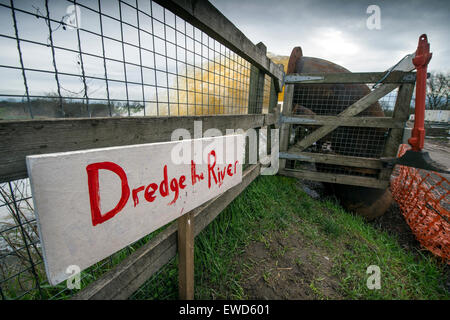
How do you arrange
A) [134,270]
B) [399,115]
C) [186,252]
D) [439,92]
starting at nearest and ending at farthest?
1. [134,270]
2. [186,252]
3. [399,115]
4. [439,92]

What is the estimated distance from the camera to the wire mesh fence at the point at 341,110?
125 inches

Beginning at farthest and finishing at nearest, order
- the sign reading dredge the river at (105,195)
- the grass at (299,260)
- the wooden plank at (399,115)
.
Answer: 1. the wooden plank at (399,115)
2. the grass at (299,260)
3. the sign reading dredge the river at (105,195)

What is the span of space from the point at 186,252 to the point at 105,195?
688 mm

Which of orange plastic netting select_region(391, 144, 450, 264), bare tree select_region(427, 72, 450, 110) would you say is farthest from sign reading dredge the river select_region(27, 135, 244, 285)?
bare tree select_region(427, 72, 450, 110)

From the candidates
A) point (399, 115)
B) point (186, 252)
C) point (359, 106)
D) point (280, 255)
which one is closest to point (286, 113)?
point (359, 106)

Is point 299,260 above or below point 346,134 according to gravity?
below

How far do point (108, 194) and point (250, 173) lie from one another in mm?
1693

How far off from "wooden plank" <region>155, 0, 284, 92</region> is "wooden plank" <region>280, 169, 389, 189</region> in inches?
81.1

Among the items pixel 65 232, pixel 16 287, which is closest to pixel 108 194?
pixel 65 232

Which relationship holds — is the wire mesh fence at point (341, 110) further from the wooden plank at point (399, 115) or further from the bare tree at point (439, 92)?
the bare tree at point (439, 92)

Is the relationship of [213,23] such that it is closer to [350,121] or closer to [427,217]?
[350,121]

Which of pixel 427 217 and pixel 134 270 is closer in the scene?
pixel 134 270

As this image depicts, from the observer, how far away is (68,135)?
27.5 inches

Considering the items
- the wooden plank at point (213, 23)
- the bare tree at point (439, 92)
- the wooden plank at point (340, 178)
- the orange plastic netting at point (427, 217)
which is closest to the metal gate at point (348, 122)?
the wooden plank at point (340, 178)
